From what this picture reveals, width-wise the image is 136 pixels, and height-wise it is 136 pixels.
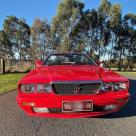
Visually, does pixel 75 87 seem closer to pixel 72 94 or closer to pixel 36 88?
A: pixel 72 94

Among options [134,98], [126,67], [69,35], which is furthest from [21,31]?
[134,98]

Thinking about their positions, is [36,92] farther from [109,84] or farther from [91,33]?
[91,33]

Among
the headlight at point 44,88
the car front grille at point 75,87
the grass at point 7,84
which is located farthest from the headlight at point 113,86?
the grass at point 7,84

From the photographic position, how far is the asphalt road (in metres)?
4.32

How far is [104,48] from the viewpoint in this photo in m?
38.4

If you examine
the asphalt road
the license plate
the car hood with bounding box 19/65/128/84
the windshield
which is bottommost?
the asphalt road

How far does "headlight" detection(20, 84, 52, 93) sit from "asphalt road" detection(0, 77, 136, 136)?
1.87 ft

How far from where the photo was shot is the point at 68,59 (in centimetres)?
676

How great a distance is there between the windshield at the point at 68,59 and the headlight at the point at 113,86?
5.62 ft

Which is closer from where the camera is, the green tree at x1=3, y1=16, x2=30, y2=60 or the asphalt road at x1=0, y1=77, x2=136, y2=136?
the asphalt road at x1=0, y1=77, x2=136, y2=136

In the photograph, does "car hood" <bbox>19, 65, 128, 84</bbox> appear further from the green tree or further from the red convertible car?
the green tree

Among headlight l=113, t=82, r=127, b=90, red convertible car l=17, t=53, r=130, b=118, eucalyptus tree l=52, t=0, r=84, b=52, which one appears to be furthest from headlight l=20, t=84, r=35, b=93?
eucalyptus tree l=52, t=0, r=84, b=52

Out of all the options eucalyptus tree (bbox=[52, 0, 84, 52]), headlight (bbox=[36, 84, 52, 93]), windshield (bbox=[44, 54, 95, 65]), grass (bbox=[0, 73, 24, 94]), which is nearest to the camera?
headlight (bbox=[36, 84, 52, 93])

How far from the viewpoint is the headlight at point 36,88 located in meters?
4.66
